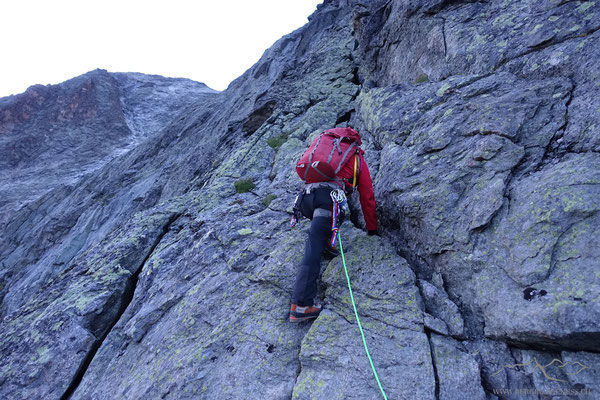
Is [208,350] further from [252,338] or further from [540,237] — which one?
[540,237]

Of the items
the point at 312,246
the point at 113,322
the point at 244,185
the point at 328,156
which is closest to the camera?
the point at 312,246

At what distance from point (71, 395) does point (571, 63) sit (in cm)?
1235

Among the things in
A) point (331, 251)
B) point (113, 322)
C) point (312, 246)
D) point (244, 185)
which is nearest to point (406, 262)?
point (331, 251)

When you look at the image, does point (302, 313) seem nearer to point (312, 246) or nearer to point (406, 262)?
point (312, 246)

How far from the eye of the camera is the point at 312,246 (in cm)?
618

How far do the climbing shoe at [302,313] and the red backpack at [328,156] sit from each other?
8.25ft

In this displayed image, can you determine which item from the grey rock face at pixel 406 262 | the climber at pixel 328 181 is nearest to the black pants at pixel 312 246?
the climber at pixel 328 181

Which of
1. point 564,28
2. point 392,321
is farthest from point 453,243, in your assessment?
point 564,28

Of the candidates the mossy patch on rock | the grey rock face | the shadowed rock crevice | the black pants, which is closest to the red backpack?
the black pants

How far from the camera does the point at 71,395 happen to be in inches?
269

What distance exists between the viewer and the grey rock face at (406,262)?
14.8ft

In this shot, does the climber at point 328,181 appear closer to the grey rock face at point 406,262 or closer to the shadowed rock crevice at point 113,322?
the grey rock face at point 406,262

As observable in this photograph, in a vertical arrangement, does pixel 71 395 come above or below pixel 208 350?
below

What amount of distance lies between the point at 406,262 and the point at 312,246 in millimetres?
1779
